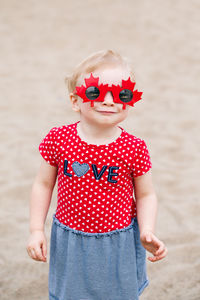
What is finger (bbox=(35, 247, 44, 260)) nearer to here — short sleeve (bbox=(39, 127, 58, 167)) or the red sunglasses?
short sleeve (bbox=(39, 127, 58, 167))

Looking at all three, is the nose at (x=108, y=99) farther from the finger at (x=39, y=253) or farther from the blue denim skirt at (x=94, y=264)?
the finger at (x=39, y=253)

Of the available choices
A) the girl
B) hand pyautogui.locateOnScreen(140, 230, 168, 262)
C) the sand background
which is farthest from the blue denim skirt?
the sand background

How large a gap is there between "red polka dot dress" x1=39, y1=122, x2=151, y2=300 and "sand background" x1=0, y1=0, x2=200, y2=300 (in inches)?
45.2

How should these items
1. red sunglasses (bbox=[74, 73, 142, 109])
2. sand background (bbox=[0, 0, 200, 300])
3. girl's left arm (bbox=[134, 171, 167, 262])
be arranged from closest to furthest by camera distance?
red sunglasses (bbox=[74, 73, 142, 109]), girl's left arm (bbox=[134, 171, 167, 262]), sand background (bbox=[0, 0, 200, 300])

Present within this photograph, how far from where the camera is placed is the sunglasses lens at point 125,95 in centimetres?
185

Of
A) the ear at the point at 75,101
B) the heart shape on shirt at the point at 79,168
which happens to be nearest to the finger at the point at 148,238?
the heart shape on shirt at the point at 79,168

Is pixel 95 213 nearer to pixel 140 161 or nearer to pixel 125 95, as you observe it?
pixel 140 161

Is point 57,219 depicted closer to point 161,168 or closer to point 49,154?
point 49,154

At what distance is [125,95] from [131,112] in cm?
467

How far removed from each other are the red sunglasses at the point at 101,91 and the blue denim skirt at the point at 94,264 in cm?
54

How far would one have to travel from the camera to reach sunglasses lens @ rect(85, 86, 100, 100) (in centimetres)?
183

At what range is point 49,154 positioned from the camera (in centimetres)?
198

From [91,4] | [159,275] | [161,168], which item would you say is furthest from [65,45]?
[159,275]

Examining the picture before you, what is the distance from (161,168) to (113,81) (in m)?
3.18
